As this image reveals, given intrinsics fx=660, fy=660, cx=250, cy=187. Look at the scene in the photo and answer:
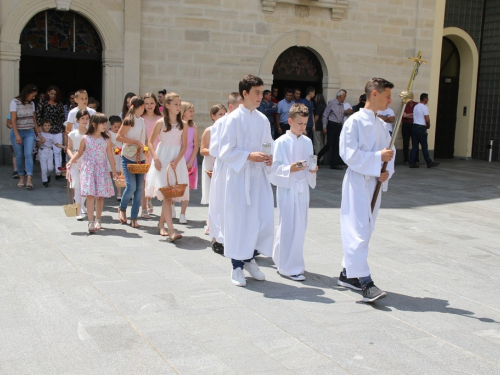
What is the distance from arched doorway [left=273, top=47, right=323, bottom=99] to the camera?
16156 mm

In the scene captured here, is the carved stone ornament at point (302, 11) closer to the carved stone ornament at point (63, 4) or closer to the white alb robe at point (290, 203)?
the carved stone ornament at point (63, 4)

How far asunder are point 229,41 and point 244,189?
9.80 metres

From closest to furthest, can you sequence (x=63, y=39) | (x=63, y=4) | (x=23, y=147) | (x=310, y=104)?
(x=23, y=147)
(x=63, y=4)
(x=63, y=39)
(x=310, y=104)

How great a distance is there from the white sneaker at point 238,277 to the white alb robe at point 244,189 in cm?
12

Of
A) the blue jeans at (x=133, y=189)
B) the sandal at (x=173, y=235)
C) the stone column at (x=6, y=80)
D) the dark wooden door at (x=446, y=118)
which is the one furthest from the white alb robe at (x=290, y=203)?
the dark wooden door at (x=446, y=118)

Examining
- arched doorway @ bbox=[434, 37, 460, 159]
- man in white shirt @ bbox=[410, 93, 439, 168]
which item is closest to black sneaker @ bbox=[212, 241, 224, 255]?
man in white shirt @ bbox=[410, 93, 439, 168]

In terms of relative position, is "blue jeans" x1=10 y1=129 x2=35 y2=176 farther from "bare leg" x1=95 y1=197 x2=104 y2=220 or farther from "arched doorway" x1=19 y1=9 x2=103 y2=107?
"bare leg" x1=95 y1=197 x2=104 y2=220

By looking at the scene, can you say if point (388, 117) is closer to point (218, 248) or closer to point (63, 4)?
point (63, 4)

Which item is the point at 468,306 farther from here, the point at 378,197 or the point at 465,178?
the point at 465,178

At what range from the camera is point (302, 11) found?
15.8m

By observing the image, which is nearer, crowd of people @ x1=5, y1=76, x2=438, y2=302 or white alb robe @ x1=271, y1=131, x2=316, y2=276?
crowd of people @ x1=5, y1=76, x2=438, y2=302

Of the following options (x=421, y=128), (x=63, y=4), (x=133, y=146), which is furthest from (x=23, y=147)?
(x=421, y=128)

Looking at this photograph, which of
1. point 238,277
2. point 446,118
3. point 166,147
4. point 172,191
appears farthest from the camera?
point 446,118

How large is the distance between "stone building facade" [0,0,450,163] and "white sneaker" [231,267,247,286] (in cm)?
902
